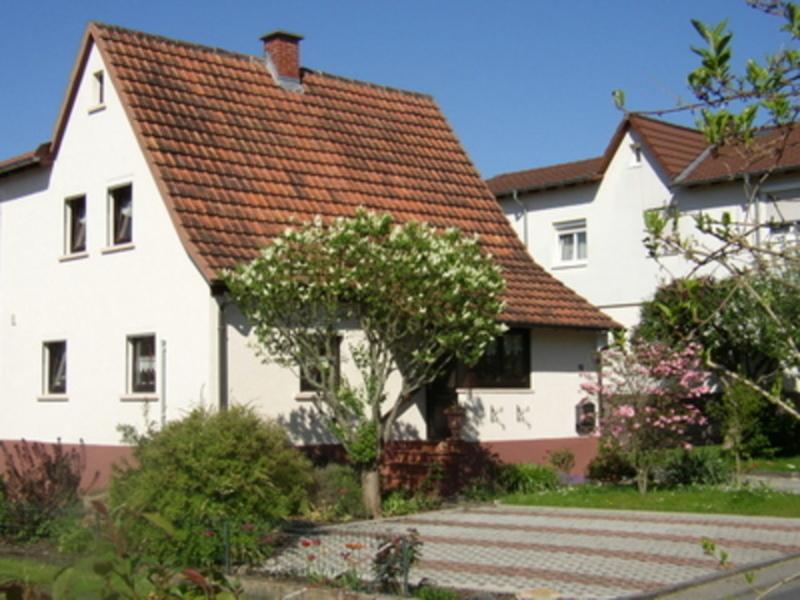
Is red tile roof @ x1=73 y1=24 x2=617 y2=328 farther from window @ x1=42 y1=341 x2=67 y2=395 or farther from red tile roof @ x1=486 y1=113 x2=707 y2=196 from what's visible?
red tile roof @ x1=486 y1=113 x2=707 y2=196

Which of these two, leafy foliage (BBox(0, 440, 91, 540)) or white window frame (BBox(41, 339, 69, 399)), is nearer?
leafy foliage (BBox(0, 440, 91, 540))

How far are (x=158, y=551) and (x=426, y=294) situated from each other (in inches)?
286

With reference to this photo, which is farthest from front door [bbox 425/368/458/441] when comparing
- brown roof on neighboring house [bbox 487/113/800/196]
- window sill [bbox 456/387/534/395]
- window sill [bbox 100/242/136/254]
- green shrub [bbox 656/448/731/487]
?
brown roof on neighboring house [bbox 487/113/800/196]

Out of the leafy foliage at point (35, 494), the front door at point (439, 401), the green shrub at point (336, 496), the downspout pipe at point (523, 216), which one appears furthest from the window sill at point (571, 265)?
the leafy foliage at point (35, 494)

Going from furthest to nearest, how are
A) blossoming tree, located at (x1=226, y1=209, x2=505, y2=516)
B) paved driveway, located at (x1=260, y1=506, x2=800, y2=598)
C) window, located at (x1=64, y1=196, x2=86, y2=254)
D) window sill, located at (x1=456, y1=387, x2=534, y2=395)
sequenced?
window, located at (x1=64, y1=196, x2=86, y2=254) → window sill, located at (x1=456, y1=387, x2=534, y2=395) → blossoming tree, located at (x1=226, y1=209, x2=505, y2=516) → paved driveway, located at (x1=260, y1=506, x2=800, y2=598)

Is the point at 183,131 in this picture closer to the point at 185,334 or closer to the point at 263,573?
the point at 185,334

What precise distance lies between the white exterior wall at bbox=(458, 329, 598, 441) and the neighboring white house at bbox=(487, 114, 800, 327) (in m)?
8.45

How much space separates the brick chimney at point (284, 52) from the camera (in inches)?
963

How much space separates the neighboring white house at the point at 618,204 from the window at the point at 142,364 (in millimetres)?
15688

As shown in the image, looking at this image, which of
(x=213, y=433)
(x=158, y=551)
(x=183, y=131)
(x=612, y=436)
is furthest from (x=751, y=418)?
(x=158, y=551)

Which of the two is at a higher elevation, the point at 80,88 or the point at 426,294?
the point at 80,88

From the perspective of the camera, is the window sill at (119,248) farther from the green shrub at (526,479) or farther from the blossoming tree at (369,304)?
the green shrub at (526,479)

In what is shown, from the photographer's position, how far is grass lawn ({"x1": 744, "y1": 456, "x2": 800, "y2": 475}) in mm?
24594

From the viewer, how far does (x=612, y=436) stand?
19.5 meters
